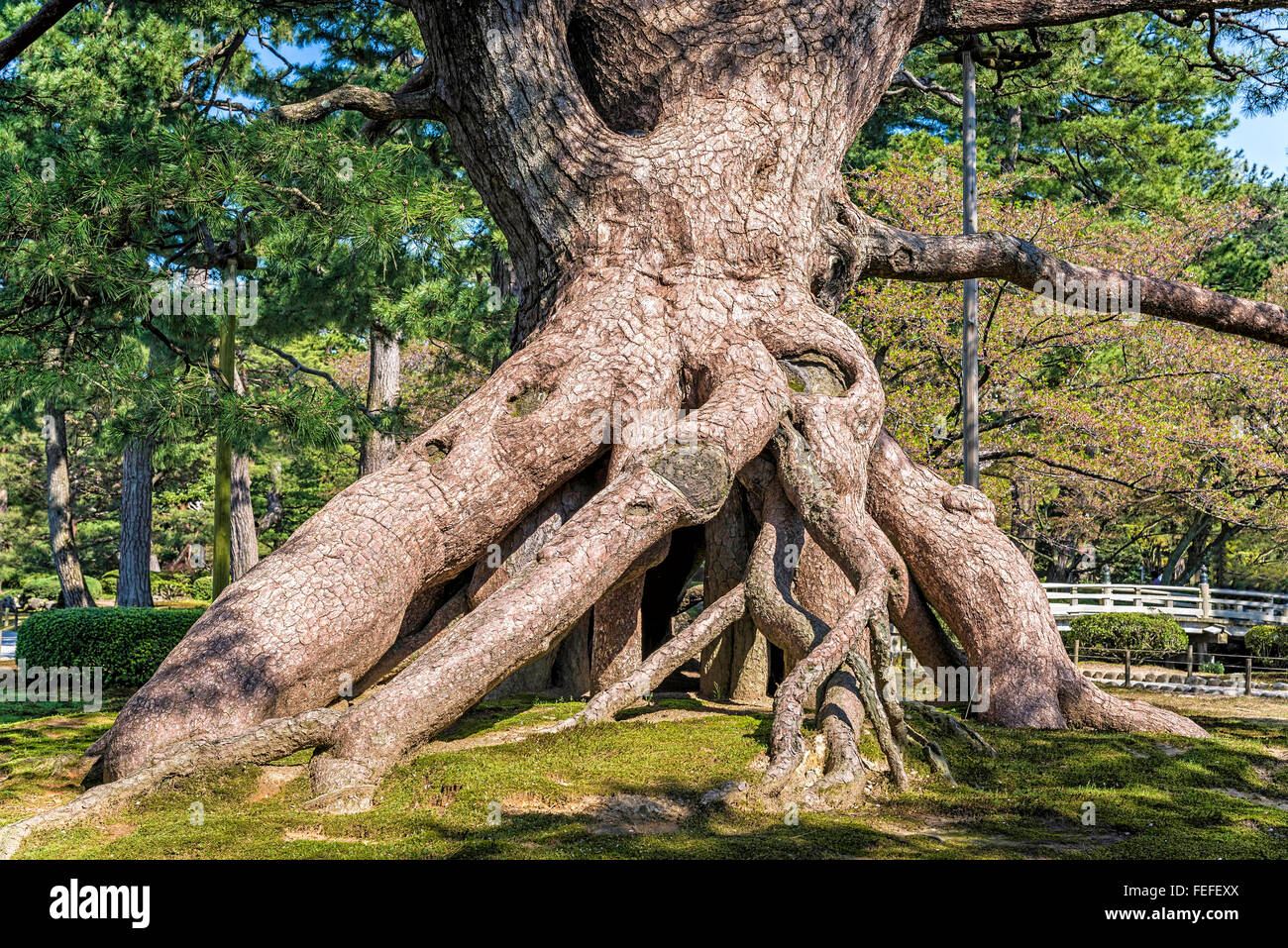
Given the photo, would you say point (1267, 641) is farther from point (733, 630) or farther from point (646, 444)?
point (646, 444)

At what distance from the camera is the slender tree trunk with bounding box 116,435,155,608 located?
59.7 ft

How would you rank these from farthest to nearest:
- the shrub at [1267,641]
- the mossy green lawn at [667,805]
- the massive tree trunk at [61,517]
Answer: the massive tree trunk at [61,517]
the shrub at [1267,641]
the mossy green lawn at [667,805]

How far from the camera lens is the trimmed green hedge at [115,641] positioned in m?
11.7

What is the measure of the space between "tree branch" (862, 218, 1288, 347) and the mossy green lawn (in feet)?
13.2

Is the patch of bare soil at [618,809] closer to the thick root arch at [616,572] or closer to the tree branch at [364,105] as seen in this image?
the thick root arch at [616,572]

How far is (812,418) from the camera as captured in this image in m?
6.45

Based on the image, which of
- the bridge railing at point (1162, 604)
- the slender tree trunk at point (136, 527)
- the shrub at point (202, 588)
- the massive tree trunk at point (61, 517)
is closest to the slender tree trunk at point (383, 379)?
the slender tree trunk at point (136, 527)

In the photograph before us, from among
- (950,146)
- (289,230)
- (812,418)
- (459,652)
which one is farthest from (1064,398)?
(459,652)

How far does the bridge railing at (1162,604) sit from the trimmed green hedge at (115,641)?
15611mm

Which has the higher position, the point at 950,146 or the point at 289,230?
the point at 950,146

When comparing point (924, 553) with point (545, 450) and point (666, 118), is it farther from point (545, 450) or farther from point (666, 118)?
point (666, 118)

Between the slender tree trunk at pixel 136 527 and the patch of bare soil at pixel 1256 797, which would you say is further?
the slender tree trunk at pixel 136 527

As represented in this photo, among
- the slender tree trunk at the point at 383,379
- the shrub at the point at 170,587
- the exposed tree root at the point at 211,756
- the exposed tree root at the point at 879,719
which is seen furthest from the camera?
the shrub at the point at 170,587

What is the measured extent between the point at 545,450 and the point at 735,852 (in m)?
3.07
